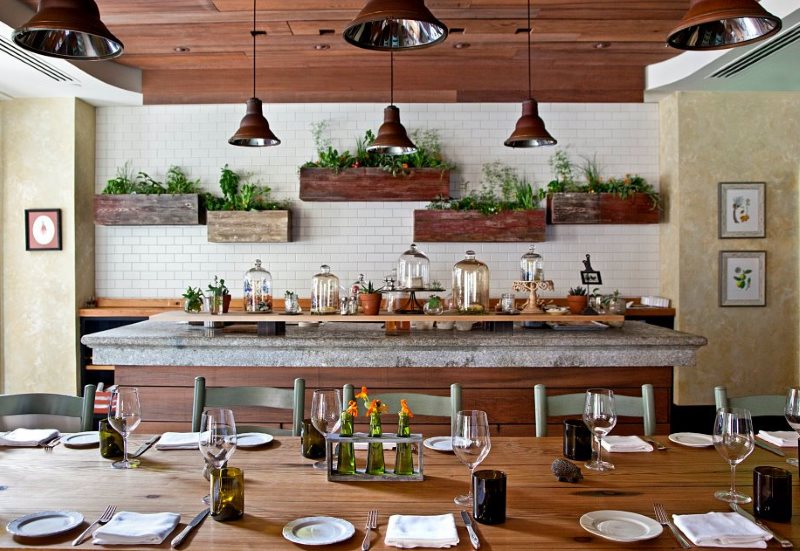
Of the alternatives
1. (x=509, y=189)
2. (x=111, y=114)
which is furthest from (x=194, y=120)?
(x=509, y=189)

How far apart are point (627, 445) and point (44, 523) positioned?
A: 6.02 feet

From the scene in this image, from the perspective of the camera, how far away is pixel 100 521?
172 cm

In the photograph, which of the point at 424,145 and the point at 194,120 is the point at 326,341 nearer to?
the point at 424,145

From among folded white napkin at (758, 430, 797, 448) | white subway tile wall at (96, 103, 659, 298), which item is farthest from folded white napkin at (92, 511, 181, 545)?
white subway tile wall at (96, 103, 659, 298)

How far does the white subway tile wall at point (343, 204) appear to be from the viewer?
22.2 feet

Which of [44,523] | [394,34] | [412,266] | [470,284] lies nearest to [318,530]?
[44,523]

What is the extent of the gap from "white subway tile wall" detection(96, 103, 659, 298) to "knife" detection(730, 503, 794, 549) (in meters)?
4.96

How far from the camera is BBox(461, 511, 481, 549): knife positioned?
1.57m

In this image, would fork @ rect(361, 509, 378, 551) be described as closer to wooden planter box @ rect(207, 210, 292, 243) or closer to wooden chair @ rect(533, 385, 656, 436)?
wooden chair @ rect(533, 385, 656, 436)

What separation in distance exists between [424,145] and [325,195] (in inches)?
43.0

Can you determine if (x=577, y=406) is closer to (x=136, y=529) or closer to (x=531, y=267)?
(x=136, y=529)

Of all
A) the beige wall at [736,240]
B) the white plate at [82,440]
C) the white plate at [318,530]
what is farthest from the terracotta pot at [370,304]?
the beige wall at [736,240]

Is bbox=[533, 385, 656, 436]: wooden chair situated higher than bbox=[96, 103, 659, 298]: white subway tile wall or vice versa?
bbox=[96, 103, 659, 298]: white subway tile wall

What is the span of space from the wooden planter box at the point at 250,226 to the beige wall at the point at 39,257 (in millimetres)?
1344
